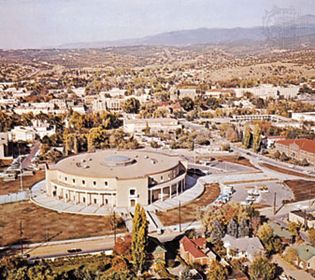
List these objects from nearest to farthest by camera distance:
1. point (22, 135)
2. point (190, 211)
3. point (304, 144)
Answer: point (190, 211), point (304, 144), point (22, 135)

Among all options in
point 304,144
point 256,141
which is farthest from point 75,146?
point 304,144

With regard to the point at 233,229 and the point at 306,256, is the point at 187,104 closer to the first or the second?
the point at 233,229

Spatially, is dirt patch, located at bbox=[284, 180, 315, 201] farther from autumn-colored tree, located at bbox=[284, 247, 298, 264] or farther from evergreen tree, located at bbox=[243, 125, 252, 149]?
evergreen tree, located at bbox=[243, 125, 252, 149]

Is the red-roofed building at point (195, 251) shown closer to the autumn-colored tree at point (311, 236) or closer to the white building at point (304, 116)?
the autumn-colored tree at point (311, 236)

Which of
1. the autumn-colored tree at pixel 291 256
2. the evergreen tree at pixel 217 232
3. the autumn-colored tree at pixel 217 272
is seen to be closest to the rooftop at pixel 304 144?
the evergreen tree at pixel 217 232

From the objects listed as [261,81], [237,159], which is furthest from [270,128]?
[261,81]

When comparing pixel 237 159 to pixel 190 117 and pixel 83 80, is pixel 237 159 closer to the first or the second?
pixel 190 117
